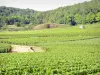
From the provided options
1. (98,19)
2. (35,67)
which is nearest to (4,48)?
(35,67)

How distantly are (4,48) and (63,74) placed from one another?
107 feet

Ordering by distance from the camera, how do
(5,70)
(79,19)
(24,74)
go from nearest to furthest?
1. (24,74)
2. (5,70)
3. (79,19)

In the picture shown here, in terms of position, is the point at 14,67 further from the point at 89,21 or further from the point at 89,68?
the point at 89,21

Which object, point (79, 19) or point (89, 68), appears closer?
point (89, 68)

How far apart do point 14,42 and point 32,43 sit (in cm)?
581

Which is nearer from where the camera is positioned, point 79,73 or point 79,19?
point 79,73

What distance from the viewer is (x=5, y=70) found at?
2623 cm

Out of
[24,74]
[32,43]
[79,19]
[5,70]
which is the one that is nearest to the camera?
[24,74]

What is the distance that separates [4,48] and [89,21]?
423 ft

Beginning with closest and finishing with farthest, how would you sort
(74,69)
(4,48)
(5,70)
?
(5,70)
(74,69)
(4,48)

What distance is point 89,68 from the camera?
2906 centimetres

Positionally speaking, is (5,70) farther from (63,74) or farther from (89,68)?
(89,68)

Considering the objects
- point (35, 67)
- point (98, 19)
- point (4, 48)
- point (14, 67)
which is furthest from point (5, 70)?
point (98, 19)

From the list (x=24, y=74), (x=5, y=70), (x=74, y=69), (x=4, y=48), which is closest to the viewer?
(x=24, y=74)
